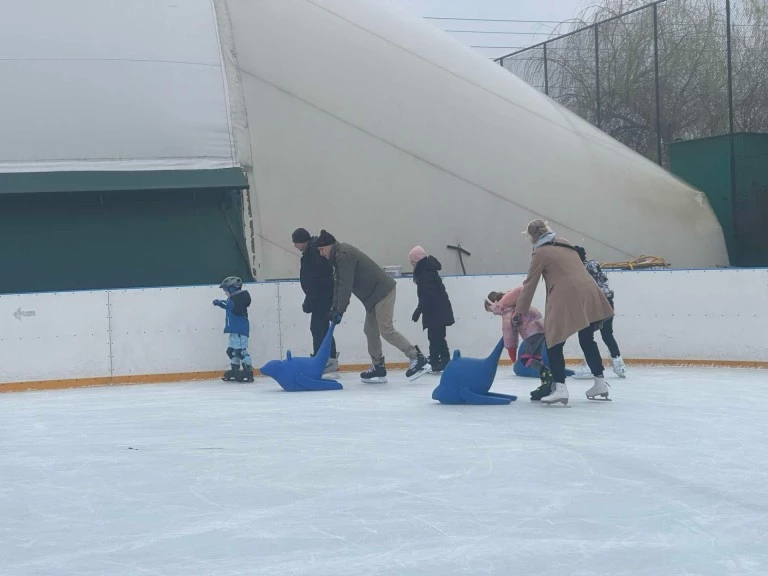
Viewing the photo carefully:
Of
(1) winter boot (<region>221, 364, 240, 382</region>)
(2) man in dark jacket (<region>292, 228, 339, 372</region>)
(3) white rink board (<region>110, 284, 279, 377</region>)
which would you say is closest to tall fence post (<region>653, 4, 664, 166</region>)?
(2) man in dark jacket (<region>292, 228, 339, 372</region>)

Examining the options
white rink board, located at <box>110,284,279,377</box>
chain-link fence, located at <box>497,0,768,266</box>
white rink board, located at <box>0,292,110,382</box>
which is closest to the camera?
white rink board, located at <box>0,292,110,382</box>

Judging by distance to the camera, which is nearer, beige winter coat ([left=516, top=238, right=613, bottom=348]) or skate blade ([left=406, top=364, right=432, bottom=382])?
beige winter coat ([left=516, top=238, right=613, bottom=348])

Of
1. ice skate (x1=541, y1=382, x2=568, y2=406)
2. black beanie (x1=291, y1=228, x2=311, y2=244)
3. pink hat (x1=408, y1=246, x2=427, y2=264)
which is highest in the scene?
black beanie (x1=291, y1=228, x2=311, y2=244)

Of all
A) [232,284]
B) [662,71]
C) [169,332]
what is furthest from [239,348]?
[662,71]

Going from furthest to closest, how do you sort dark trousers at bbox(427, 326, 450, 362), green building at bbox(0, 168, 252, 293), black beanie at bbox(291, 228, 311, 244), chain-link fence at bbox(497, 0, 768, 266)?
chain-link fence at bbox(497, 0, 768, 266), green building at bbox(0, 168, 252, 293), dark trousers at bbox(427, 326, 450, 362), black beanie at bbox(291, 228, 311, 244)

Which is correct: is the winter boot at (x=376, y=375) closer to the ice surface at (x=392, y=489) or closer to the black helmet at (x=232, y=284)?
the black helmet at (x=232, y=284)

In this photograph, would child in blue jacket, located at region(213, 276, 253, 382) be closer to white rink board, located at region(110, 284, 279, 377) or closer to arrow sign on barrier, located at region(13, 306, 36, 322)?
white rink board, located at region(110, 284, 279, 377)

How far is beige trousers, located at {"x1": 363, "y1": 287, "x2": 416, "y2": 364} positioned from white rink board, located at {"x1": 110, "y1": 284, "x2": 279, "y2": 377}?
195 cm

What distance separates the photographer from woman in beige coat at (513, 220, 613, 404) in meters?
7.93

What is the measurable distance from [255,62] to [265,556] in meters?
12.6

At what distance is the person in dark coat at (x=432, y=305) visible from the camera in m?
11.2

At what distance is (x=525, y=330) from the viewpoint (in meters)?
10.1

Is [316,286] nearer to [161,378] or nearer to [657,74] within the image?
[161,378]

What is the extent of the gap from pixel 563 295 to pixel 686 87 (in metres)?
14.2
